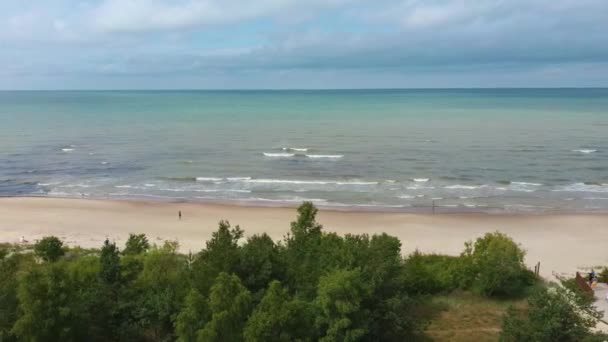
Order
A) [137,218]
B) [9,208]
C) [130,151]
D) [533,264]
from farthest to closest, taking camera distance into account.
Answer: [130,151] < [9,208] < [137,218] < [533,264]

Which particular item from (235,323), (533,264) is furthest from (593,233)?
(235,323)

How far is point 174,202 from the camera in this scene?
1751 inches

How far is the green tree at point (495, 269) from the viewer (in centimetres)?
2239

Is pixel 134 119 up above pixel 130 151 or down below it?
above

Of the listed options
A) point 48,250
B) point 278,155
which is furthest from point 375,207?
point 48,250

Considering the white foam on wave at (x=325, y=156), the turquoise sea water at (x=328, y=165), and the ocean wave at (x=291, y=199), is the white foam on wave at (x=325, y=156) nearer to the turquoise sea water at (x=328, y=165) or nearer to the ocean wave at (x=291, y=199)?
the turquoise sea water at (x=328, y=165)

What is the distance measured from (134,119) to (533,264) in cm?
10080

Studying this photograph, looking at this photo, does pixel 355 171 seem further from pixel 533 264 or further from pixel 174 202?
pixel 533 264

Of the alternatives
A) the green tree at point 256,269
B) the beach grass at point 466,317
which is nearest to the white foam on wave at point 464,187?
the beach grass at point 466,317

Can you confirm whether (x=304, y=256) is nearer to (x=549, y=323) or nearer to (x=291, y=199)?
(x=549, y=323)

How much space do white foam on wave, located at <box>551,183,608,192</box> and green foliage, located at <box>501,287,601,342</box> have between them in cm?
3434

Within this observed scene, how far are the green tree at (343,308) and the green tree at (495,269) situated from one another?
8802mm

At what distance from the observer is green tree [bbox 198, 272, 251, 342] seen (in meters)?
13.7

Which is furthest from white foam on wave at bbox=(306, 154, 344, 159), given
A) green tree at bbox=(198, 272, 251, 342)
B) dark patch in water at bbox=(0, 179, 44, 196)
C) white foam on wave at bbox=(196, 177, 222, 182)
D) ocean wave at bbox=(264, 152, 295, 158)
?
green tree at bbox=(198, 272, 251, 342)
